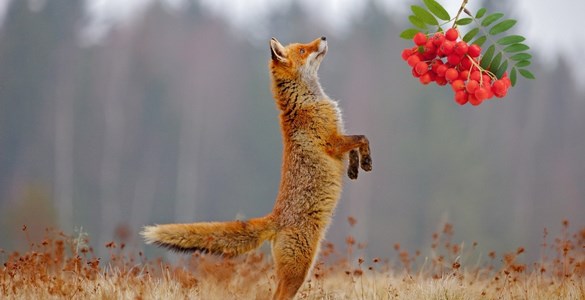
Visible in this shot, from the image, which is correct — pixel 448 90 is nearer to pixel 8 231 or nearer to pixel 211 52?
pixel 211 52

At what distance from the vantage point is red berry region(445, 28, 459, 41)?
4488mm

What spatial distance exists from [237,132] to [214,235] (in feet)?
101

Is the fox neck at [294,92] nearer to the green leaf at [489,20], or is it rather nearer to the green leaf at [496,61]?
the green leaf at [496,61]

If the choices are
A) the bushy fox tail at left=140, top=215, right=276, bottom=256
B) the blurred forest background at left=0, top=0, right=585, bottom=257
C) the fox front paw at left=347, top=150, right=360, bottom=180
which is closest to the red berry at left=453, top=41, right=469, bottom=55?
the fox front paw at left=347, top=150, right=360, bottom=180

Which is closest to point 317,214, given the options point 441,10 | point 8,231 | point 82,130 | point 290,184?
point 290,184

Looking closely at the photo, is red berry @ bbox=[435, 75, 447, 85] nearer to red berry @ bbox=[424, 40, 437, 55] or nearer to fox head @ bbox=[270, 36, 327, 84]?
red berry @ bbox=[424, 40, 437, 55]

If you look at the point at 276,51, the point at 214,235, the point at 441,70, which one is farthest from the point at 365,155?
the point at 441,70

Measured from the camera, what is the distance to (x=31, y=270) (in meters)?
6.38

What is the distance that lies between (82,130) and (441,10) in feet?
98.1

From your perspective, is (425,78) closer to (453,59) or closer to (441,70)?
(441,70)

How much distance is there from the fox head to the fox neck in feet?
0.09

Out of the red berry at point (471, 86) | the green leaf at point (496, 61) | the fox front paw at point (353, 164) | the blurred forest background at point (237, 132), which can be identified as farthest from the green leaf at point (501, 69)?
the blurred forest background at point (237, 132)

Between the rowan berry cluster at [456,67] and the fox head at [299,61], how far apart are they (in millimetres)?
1816

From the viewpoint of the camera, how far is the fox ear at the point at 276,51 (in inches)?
248
